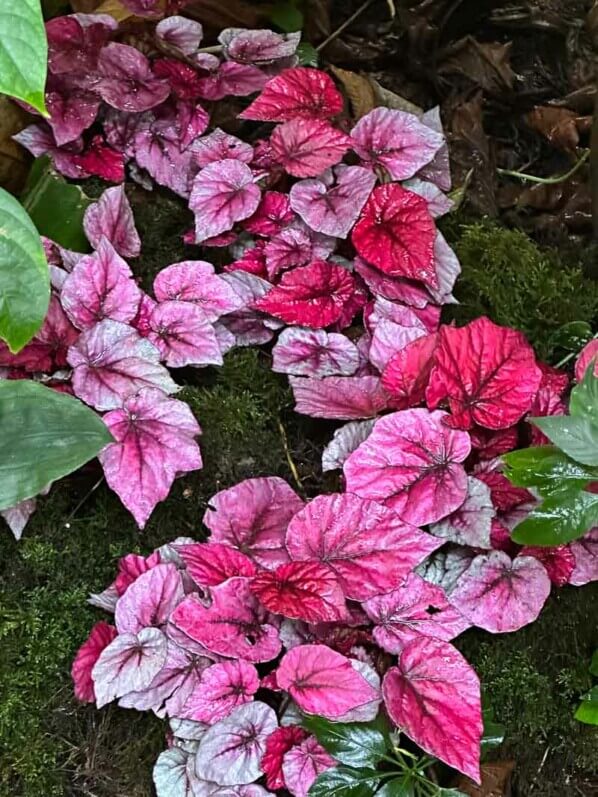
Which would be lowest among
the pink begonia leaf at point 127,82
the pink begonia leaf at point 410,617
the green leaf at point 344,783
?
the green leaf at point 344,783

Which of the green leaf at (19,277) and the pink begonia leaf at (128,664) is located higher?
the green leaf at (19,277)

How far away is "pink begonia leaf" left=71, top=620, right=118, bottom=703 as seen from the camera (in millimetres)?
1018

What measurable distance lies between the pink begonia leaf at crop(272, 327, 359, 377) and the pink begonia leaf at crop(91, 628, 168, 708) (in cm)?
41

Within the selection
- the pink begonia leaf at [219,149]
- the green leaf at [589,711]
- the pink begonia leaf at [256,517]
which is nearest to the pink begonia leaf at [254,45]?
the pink begonia leaf at [219,149]

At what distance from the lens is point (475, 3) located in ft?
5.84

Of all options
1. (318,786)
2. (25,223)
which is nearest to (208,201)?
(25,223)

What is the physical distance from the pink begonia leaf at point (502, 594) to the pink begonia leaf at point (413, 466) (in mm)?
91

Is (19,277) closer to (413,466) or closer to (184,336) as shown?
(184,336)

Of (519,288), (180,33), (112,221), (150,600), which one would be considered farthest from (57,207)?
(519,288)

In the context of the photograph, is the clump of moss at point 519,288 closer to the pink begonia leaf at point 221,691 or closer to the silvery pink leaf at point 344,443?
the silvery pink leaf at point 344,443

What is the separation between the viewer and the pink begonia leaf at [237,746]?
0.95 m

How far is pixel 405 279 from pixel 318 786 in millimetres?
696

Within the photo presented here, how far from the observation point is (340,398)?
46.1 inches

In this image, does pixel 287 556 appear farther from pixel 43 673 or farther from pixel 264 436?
pixel 43 673
